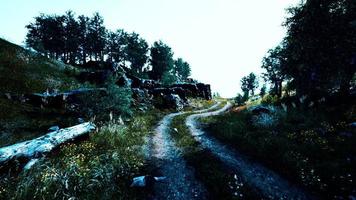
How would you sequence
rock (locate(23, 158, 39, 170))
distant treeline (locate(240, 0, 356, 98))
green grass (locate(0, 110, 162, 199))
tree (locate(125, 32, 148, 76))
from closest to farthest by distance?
green grass (locate(0, 110, 162, 199))
rock (locate(23, 158, 39, 170))
distant treeline (locate(240, 0, 356, 98))
tree (locate(125, 32, 148, 76))

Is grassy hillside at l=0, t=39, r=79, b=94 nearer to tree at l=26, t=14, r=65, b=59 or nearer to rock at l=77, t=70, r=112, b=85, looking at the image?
rock at l=77, t=70, r=112, b=85

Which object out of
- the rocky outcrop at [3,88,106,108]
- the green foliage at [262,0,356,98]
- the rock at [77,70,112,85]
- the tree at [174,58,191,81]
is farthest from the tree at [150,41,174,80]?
the green foliage at [262,0,356,98]

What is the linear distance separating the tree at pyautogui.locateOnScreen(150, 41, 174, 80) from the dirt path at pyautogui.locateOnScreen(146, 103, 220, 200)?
2217 inches

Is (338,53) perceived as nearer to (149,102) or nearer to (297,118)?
(297,118)

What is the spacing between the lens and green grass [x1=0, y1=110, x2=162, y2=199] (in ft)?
20.6

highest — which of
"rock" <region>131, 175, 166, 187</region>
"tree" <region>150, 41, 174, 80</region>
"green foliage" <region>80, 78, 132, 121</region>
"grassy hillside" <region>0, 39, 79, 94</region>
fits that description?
"tree" <region>150, 41, 174, 80</region>

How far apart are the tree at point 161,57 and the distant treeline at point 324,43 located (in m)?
48.8

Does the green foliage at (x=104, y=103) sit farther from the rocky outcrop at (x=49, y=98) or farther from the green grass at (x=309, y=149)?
the green grass at (x=309, y=149)

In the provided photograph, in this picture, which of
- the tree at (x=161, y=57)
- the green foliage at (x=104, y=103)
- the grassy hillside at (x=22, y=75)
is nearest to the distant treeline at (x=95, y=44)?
the tree at (x=161, y=57)

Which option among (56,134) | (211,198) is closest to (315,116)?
(211,198)

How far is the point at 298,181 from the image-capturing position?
25.2 ft

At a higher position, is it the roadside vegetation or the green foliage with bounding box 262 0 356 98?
the green foliage with bounding box 262 0 356 98

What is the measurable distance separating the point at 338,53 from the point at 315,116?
8.39 metres

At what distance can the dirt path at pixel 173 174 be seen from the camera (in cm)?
729
